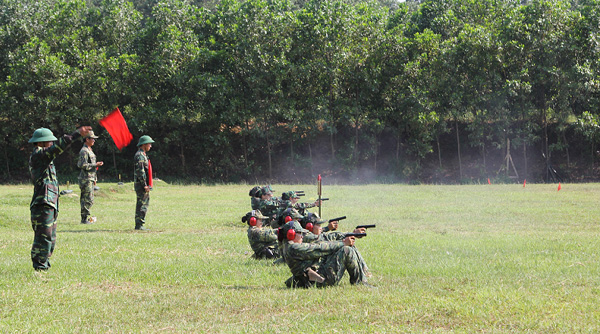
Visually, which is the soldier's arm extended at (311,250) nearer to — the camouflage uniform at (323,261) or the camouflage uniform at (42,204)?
the camouflage uniform at (323,261)

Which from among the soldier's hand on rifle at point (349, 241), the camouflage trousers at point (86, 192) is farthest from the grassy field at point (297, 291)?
the camouflage trousers at point (86, 192)

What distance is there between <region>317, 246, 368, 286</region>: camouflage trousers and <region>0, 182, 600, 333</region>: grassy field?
184mm

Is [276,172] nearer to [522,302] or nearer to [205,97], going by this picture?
[205,97]

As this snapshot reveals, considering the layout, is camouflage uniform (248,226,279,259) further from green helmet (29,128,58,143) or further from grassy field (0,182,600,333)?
green helmet (29,128,58,143)

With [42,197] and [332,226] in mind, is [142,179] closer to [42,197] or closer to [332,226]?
[42,197]

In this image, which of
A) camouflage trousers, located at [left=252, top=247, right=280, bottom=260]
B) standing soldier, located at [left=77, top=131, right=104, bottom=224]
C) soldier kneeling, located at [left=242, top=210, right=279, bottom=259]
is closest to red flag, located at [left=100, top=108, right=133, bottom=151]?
soldier kneeling, located at [left=242, top=210, right=279, bottom=259]

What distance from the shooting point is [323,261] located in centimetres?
875

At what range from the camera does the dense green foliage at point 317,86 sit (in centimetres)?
3912

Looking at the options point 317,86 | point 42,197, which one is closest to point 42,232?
point 42,197

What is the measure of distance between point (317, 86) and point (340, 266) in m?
34.5

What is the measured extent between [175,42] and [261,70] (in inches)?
238

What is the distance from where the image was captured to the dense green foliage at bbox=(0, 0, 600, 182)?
39.1 m

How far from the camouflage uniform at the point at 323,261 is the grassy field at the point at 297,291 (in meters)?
0.25

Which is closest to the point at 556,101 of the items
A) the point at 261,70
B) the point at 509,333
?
the point at 261,70
